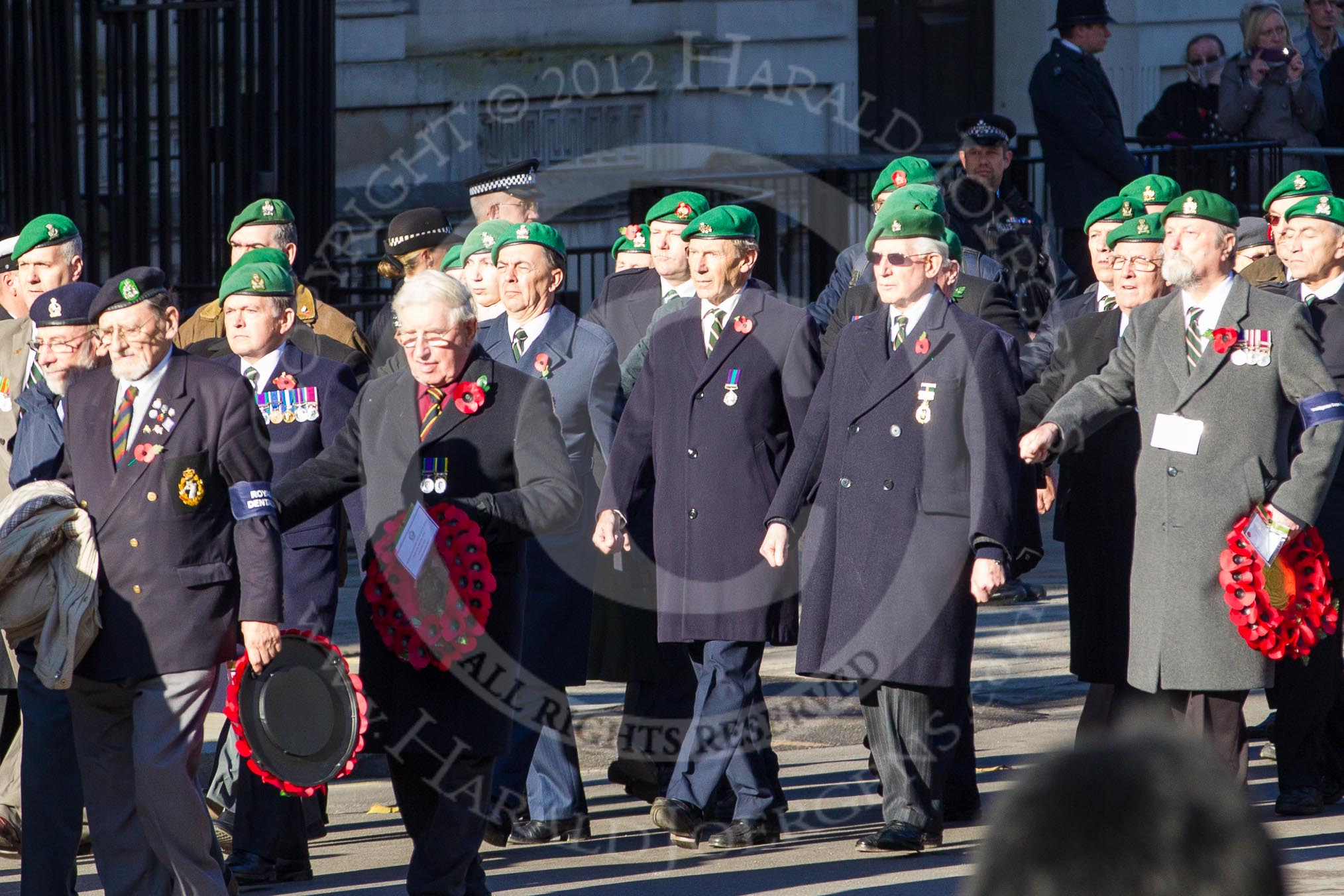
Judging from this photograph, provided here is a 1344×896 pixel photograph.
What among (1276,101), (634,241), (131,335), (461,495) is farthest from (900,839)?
(1276,101)

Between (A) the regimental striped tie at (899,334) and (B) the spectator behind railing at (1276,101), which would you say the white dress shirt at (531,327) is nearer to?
(A) the regimental striped tie at (899,334)

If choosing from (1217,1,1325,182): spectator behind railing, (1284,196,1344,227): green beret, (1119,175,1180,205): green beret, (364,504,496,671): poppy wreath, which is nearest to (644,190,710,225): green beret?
(1119,175,1180,205): green beret

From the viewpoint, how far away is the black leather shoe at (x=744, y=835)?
6.30 metres

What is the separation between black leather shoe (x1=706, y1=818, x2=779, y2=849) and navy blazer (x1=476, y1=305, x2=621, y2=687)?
0.77 metres

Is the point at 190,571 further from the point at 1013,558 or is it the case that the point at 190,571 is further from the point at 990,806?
the point at 990,806

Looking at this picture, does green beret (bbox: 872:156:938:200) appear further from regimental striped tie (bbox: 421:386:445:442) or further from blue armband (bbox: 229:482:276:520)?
blue armband (bbox: 229:482:276:520)

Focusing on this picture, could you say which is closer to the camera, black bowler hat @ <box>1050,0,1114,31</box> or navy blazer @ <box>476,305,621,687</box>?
navy blazer @ <box>476,305,621,687</box>

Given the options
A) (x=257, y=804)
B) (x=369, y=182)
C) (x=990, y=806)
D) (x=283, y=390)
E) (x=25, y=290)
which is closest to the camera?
(x=990, y=806)

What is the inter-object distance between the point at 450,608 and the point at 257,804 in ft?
4.19

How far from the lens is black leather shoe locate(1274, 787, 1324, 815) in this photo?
650 cm

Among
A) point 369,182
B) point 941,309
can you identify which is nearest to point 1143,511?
point 941,309

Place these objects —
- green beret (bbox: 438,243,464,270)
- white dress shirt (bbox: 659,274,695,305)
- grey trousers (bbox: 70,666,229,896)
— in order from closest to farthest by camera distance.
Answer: grey trousers (bbox: 70,666,229,896) → green beret (bbox: 438,243,464,270) → white dress shirt (bbox: 659,274,695,305)

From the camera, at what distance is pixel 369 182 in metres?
16.6

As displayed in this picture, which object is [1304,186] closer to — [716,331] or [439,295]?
[716,331]
